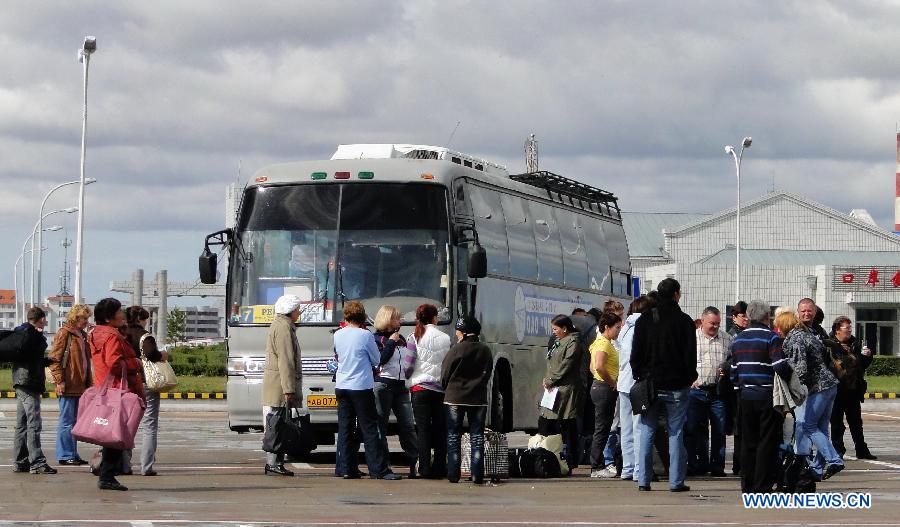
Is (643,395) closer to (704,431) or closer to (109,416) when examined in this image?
(704,431)

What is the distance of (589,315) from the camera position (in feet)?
66.4

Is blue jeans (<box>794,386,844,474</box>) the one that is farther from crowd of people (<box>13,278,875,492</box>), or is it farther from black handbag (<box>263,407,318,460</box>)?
black handbag (<box>263,407,318,460</box>)

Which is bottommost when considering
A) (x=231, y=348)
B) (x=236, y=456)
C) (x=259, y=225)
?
(x=236, y=456)

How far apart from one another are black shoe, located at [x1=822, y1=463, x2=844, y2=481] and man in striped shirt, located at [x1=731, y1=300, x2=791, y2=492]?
2.56m

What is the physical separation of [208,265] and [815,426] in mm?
7375

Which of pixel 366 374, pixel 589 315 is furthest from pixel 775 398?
pixel 589 315

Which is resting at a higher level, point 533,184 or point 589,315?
point 533,184

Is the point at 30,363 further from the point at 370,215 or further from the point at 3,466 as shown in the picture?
the point at 370,215

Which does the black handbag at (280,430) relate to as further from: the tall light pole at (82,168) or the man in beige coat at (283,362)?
the tall light pole at (82,168)

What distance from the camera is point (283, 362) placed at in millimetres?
16797

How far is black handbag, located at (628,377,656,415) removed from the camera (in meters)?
15.5

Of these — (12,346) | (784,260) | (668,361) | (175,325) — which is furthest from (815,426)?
(175,325)

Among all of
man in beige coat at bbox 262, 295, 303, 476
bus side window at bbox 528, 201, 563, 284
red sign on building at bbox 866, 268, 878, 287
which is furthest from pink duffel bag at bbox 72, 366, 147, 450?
red sign on building at bbox 866, 268, 878, 287

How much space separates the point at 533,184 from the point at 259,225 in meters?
5.72
